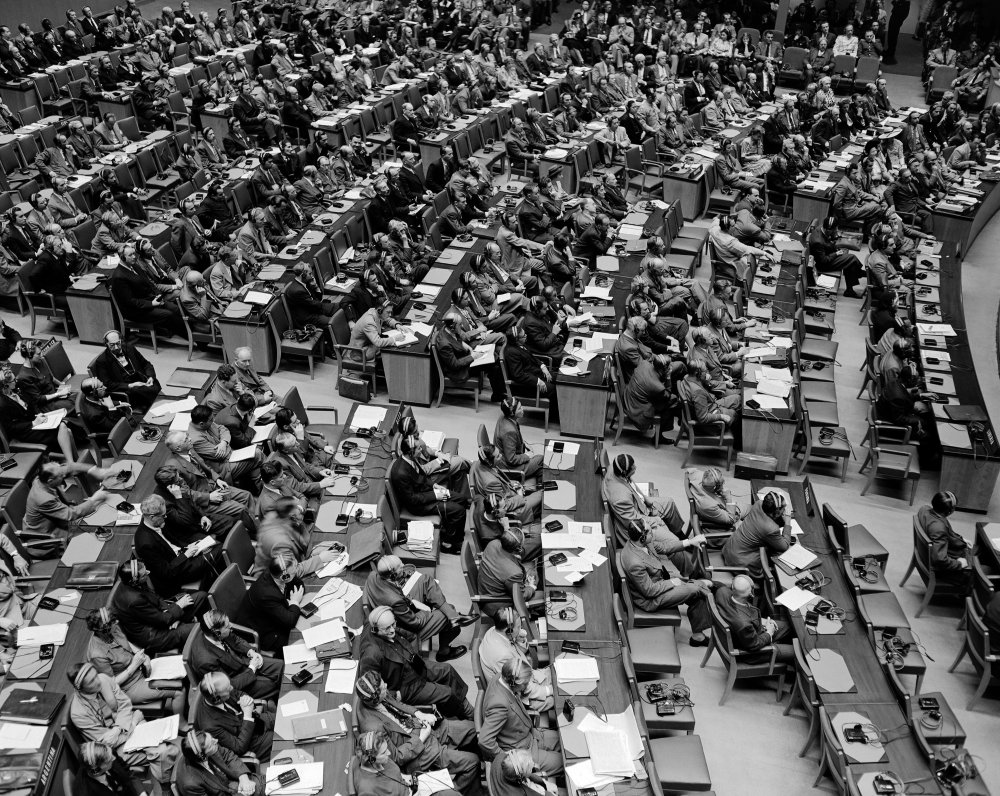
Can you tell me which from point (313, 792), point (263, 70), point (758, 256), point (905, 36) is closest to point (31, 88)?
point (263, 70)

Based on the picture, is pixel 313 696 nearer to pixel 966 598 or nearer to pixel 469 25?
pixel 966 598

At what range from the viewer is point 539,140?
65.4 feet

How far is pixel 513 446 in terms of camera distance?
10859 mm

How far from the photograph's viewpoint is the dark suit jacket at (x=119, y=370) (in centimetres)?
Result: 1168

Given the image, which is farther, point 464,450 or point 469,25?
point 469,25

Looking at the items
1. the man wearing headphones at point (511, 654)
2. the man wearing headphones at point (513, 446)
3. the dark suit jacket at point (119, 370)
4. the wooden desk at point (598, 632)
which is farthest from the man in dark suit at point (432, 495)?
the dark suit jacket at point (119, 370)

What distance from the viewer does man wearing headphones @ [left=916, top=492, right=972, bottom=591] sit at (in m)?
9.52

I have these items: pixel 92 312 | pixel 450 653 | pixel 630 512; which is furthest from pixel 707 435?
pixel 92 312

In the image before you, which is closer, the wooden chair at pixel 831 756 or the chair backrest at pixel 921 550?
the wooden chair at pixel 831 756

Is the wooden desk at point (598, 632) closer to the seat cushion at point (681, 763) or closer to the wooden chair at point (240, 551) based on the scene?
the seat cushion at point (681, 763)

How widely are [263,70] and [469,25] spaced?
24.6ft

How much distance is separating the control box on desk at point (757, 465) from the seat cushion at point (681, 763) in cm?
448

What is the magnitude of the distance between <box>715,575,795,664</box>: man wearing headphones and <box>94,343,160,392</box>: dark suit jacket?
759 centimetres

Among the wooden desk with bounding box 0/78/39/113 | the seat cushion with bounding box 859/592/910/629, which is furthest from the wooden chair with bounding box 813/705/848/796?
the wooden desk with bounding box 0/78/39/113
